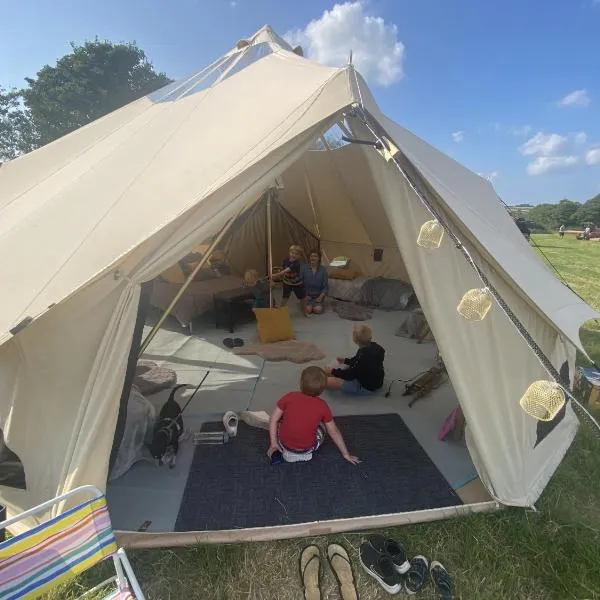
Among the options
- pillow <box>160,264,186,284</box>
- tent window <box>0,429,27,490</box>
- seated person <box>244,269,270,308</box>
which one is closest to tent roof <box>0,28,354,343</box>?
tent window <box>0,429,27,490</box>

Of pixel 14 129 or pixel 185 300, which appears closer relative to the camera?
pixel 185 300

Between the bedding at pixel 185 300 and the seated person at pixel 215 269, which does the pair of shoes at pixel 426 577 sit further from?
the seated person at pixel 215 269

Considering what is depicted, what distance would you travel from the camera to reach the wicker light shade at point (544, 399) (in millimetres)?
2115

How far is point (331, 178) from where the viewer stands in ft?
26.3

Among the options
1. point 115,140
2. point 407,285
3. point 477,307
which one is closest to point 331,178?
point 407,285

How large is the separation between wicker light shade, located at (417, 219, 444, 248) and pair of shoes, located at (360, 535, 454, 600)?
1.89 meters

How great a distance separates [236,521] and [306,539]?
0.48m

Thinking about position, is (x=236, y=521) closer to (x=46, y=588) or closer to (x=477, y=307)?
(x=46, y=588)

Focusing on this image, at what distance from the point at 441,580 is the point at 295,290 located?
574 centimetres

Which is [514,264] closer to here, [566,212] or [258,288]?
[258,288]

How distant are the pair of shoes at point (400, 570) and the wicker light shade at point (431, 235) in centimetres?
189

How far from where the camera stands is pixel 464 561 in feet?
7.50

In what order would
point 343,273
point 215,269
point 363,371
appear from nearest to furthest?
point 363,371 → point 215,269 → point 343,273

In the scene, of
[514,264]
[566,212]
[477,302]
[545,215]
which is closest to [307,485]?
[477,302]
